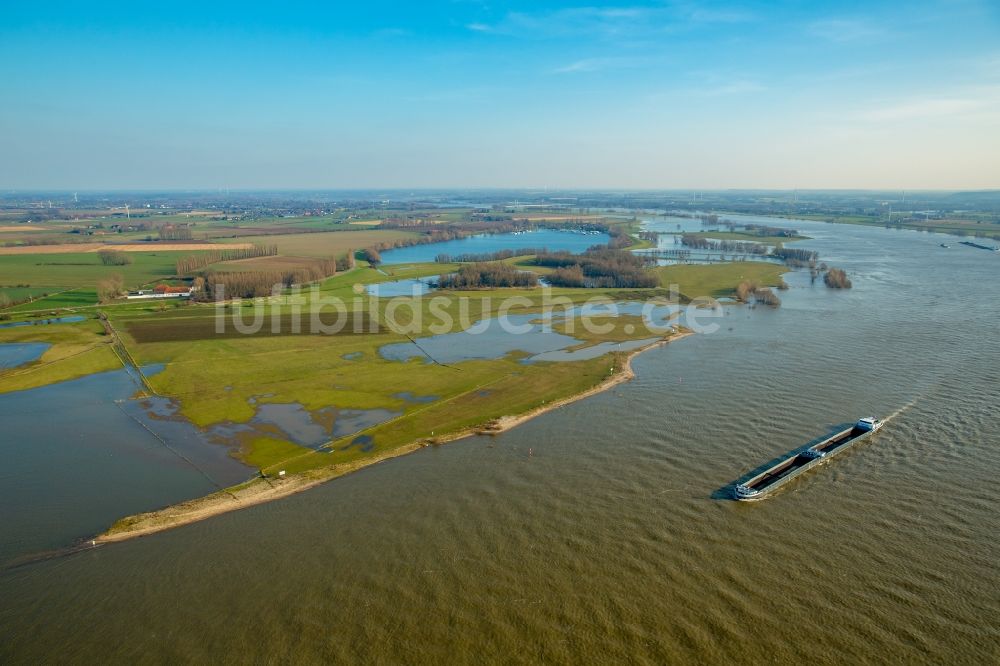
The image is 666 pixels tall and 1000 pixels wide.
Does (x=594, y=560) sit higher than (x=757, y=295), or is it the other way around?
(x=757, y=295)

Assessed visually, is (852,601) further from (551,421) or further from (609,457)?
(551,421)

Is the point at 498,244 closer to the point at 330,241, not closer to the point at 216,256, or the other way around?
the point at 330,241

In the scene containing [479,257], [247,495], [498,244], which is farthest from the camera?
[498,244]

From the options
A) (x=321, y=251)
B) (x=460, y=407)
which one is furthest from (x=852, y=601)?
(x=321, y=251)

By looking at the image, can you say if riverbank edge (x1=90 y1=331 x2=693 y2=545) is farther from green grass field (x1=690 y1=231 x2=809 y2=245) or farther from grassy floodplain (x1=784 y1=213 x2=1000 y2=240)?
grassy floodplain (x1=784 y1=213 x2=1000 y2=240)

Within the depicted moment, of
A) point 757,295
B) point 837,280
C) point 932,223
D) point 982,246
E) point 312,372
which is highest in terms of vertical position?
point 932,223

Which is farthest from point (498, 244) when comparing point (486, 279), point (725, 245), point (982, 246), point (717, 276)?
point (982, 246)
